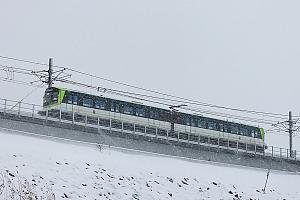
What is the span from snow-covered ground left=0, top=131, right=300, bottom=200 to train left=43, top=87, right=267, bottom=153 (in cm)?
617

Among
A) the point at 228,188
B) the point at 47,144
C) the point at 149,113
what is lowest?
Result: the point at 228,188

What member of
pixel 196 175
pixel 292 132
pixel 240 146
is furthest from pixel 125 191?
pixel 292 132

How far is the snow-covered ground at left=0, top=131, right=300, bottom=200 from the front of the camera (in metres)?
22.2

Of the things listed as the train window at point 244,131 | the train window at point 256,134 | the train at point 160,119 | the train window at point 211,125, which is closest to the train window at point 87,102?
the train at point 160,119

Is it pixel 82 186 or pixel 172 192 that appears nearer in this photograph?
pixel 82 186

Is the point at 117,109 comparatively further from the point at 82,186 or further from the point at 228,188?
the point at 82,186

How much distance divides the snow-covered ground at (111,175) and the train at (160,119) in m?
6.17

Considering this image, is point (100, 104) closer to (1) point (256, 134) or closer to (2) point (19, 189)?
(1) point (256, 134)

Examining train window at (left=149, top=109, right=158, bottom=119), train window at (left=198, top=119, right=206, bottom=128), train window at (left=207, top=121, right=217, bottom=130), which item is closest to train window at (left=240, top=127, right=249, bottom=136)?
train window at (left=207, top=121, right=217, bottom=130)

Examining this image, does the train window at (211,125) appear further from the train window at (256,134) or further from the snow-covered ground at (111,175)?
the snow-covered ground at (111,175)

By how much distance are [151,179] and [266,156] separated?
65.0 feet

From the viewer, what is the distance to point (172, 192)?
89.0 ft

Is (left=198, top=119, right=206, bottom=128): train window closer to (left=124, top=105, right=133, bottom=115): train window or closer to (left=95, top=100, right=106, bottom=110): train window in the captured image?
(left=124, top=105, right=133, bottom=115): train window

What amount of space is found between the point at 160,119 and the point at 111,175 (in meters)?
19.0
